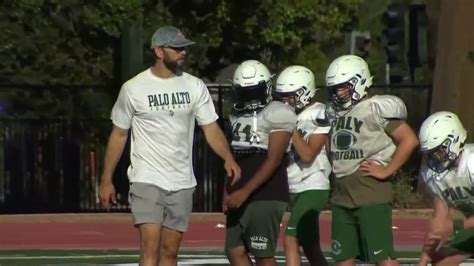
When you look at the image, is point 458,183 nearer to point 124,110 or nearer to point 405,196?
point 124,110

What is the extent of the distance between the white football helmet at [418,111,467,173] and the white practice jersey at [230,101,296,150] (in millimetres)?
1475

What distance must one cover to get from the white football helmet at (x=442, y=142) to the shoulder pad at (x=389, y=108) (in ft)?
2.56

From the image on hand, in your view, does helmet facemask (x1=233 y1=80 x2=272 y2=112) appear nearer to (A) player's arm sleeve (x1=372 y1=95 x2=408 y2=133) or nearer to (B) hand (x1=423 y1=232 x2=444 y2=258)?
(A) player's arm sleeve (x1=372 y1=95 x2=408 y2=133)

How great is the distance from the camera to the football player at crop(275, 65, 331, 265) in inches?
479

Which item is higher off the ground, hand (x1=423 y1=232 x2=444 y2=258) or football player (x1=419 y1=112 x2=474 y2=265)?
football player (x1=419 y1=112 x2=474 y2=265)

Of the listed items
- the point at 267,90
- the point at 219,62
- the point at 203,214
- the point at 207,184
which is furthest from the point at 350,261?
the point at 219,62

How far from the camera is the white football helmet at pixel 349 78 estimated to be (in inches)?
434

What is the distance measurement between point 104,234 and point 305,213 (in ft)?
29.6

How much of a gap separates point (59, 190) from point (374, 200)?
1390cm

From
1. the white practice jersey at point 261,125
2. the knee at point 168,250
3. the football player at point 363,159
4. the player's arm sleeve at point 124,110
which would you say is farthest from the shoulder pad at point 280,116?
the knee at point 168,250

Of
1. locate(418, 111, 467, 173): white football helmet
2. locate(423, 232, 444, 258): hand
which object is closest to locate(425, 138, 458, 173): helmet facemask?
locate(418, 111, 467, 173): white football helmet

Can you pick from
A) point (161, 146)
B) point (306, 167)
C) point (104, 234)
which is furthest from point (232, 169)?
point (104, 234)

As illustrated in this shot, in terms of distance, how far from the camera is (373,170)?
10.9 metres

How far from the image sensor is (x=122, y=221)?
22.4 m
